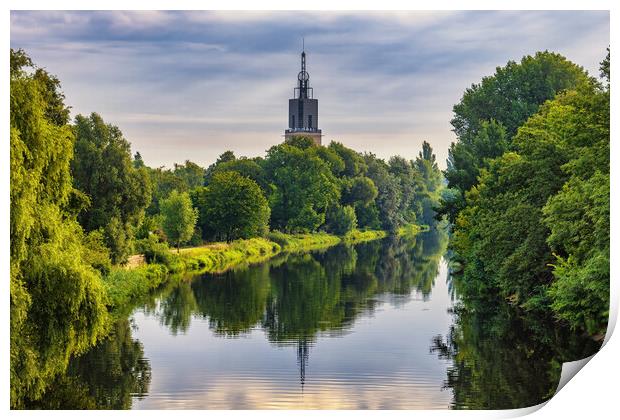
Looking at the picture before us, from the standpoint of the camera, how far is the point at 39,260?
15195mm

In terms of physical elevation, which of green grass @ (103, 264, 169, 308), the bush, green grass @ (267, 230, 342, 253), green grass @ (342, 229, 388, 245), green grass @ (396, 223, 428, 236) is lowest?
green grass @ (103, 264, 169, 308)

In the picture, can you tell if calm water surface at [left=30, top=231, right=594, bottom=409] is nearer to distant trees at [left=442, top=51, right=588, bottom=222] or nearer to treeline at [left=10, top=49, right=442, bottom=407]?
treeline at [left=10, top=49, right=442, bottom=407]

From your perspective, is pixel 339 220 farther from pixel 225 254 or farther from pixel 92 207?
pixel 92 207

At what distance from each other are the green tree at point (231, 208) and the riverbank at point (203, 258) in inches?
32.5

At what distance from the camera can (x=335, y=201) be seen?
70375 millimetres

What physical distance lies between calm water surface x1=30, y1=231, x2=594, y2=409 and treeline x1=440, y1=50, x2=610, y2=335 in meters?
1.26

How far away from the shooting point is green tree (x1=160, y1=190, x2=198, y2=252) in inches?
1703

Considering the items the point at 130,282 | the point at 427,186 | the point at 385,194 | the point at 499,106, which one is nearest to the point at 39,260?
the point at 130,282

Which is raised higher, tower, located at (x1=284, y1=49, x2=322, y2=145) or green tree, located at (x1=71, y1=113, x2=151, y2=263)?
tower, located at (x1=284, y1=49, x2=322, y2=145)

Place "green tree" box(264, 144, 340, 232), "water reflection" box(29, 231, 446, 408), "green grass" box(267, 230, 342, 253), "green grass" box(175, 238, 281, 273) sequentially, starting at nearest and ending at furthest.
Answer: "water reflection" box(29, 231, 446, 408)
"green grass" box(175, 238, 281, 273)
"green grass" box(267, 230, 342, 253)
"green tree" box(264, 144, 340, 232)

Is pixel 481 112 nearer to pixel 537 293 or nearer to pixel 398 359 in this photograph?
pixel 537 293

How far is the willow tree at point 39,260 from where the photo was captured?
14367 mm

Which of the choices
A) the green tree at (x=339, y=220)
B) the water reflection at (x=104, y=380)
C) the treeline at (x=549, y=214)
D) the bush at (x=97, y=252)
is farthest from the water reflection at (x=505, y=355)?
the green tree at (x=339, y=220)

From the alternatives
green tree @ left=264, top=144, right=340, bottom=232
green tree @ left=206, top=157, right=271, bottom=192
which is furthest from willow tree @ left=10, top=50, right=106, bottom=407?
green tree @ left=264, top=144, right=340, bottom=232
